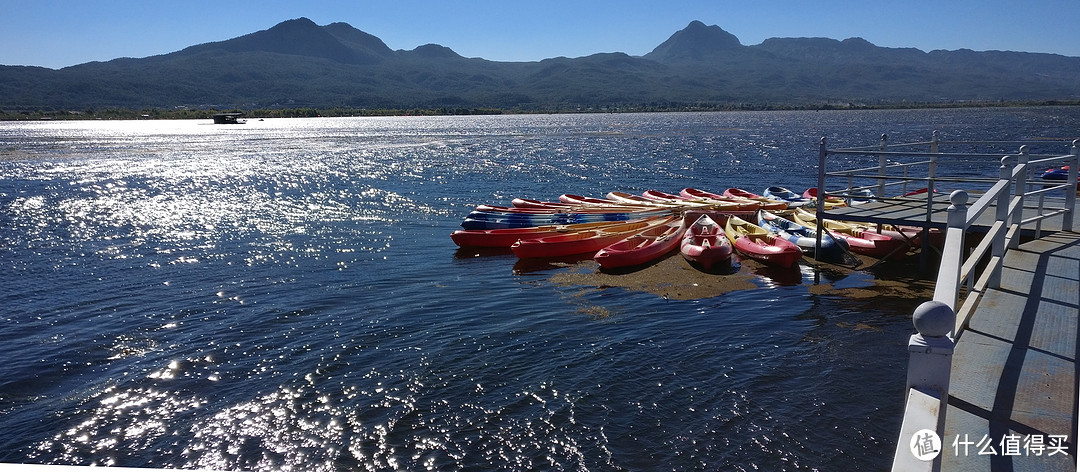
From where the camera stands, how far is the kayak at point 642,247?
17.3 m

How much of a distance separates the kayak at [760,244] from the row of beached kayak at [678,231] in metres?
0.02

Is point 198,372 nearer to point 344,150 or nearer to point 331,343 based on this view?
point 331,343

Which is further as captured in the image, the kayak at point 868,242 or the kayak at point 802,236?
the kayak at point 802,236

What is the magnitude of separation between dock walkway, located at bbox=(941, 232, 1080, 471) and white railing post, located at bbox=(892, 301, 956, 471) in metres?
0.89

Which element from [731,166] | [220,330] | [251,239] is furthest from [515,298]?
[731,166]

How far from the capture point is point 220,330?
13.6 meters

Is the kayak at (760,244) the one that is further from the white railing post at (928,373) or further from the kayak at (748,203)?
the white railing post at (928,373)

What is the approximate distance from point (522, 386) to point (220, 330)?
6.44m

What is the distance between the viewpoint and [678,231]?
64.3 feet

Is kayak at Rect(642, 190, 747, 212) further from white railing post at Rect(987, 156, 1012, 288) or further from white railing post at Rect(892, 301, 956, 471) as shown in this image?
white railing post at Rect(892, 301, 956, 471)

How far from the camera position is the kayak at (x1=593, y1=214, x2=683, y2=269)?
17.3 meters

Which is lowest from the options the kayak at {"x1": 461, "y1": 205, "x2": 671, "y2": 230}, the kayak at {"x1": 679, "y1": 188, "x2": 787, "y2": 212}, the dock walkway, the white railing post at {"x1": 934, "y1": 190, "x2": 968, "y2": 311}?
the kayak at {"x1": 461, "y1": 205, "x2": 671, "y2": 230}

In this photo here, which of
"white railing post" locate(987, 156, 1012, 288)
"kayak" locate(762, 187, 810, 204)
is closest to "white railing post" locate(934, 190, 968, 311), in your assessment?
"white railing post" locate(987, 156, 1012, 288)

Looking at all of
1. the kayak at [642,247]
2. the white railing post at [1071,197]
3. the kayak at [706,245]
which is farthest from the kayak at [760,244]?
the white railing post at [1071,197]
